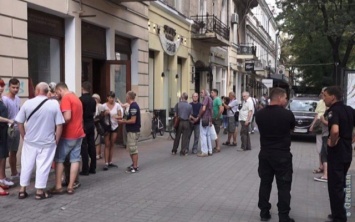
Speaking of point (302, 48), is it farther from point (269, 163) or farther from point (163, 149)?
point (269, 163)

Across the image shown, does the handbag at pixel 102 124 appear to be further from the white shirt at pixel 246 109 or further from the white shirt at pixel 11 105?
the white shirt at pixel 246 109

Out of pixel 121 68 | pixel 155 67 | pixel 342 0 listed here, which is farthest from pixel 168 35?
pixel 342 0

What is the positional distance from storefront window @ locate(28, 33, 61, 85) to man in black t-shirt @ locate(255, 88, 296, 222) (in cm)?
674

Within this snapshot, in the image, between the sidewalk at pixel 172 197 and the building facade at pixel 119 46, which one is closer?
the sidewalk at pixel 172 197

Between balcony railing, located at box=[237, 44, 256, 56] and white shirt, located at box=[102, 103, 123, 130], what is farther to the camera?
balcony railing, located at box=[237, 44, 256, 56]

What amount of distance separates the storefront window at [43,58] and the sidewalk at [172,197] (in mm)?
2708

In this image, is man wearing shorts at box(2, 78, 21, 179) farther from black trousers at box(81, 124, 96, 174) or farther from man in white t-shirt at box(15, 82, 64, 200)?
black trousers at box(81, 124, 96, 174)

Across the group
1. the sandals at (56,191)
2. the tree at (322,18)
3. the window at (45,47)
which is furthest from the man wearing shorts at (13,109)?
the tree at (322,18)

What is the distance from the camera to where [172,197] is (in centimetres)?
724

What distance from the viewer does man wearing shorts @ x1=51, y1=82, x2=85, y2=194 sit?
7.21 m

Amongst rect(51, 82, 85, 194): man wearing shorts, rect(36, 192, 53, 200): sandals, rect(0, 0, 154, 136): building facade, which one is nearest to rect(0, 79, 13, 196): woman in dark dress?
rect(36, 192, 53, 200): sandals

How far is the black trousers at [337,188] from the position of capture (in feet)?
18.9

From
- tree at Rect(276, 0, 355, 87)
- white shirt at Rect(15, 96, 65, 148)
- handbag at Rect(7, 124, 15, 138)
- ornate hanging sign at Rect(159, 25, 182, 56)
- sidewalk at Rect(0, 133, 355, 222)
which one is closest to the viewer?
sidewalk at Rect(0, 133, 355, 222)

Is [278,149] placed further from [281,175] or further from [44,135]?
[44,135]
